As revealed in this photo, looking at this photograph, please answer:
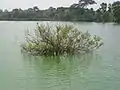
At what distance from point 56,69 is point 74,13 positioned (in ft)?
159

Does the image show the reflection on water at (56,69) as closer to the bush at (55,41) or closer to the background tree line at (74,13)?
the bush at (55,41)

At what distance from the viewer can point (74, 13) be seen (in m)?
58.4

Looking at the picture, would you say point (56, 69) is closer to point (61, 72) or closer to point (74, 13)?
point (61, 72)

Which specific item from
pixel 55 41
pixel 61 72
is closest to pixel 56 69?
pixel 61 72

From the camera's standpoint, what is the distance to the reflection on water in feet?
28.1

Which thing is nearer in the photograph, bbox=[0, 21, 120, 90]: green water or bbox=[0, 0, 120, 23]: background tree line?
bbox=[0, 21, 120, 90]: green water

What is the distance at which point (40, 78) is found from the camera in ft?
29.9

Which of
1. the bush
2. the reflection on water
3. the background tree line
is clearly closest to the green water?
the reflection on water

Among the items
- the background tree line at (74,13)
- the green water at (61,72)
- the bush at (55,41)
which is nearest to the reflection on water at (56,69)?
the green water at (61,72)

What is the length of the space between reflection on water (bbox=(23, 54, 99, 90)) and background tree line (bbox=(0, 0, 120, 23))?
3781 centimetres

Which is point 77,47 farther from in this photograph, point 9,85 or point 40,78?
point 9,85

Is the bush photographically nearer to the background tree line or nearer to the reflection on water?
the reflection on water

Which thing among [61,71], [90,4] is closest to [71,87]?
[61,71]

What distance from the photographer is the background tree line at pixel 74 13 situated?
52.0 m
